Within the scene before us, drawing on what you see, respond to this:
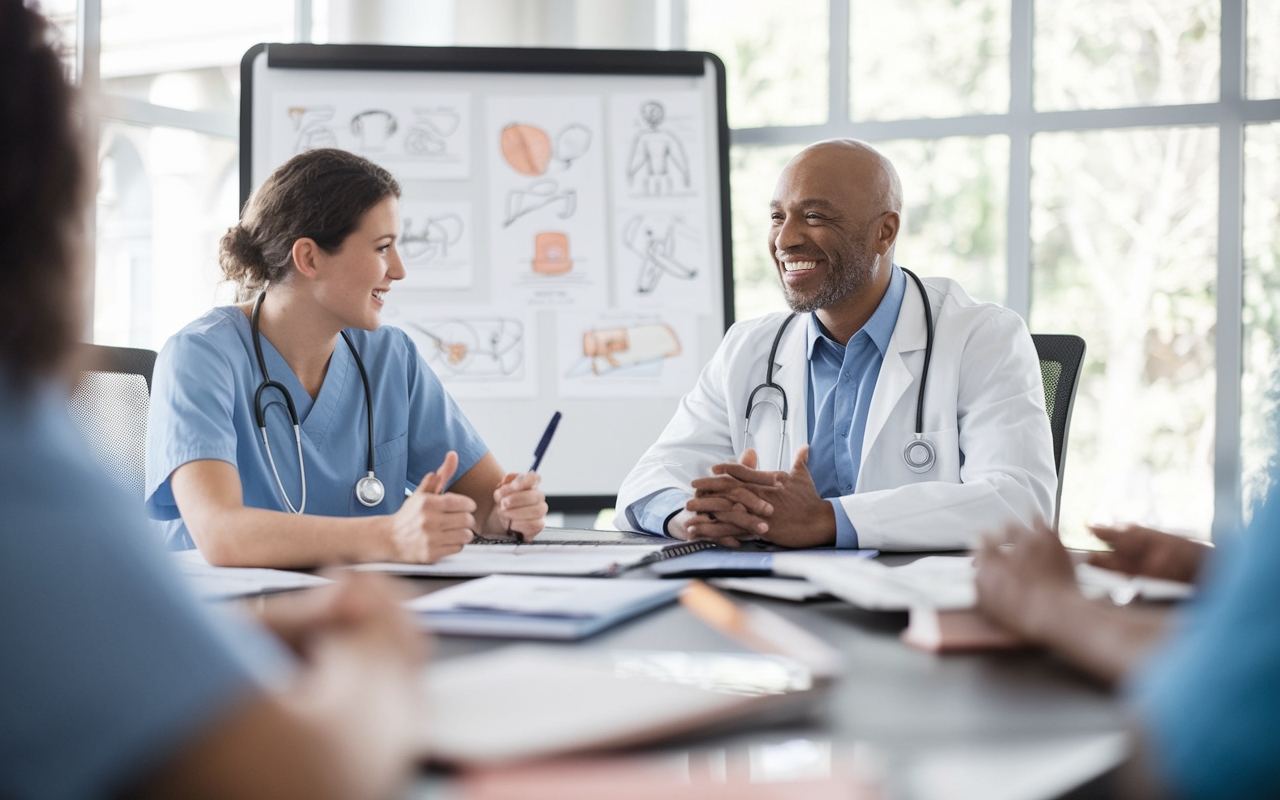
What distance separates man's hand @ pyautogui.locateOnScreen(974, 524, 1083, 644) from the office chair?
3.82 feet

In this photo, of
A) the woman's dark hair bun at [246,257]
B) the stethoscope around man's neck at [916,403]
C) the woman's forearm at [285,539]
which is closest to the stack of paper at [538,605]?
the woman's forearm at [285,539]

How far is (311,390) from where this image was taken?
1.88 m

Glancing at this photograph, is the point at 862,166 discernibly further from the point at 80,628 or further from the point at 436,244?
the point at 80,628

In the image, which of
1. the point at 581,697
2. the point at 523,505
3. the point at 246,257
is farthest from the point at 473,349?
the point at 581,697

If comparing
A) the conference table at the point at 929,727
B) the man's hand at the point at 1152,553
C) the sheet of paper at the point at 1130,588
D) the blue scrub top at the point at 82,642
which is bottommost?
the conference table at the point at 929,727

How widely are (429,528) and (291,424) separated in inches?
23.0

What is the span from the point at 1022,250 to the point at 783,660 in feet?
10.1

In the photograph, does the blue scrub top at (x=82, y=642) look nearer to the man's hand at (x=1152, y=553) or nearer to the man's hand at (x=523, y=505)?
the man's hand at (x=1152, y=553)

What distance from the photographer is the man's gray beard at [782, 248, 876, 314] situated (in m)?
2.28

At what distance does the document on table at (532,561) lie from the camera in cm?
125

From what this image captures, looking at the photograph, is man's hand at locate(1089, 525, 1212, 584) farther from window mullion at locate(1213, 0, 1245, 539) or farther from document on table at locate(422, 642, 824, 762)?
window mullion at locate(1213, 0, 1245, 539)

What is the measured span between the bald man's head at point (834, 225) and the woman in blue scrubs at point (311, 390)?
0.84 metres

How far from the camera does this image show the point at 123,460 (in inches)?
72.1

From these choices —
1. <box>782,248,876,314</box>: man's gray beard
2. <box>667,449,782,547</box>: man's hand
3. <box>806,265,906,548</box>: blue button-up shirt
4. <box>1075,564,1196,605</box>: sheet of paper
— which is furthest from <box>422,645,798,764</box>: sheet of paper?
<box>782,248,876,314</box>: man's gray beard
